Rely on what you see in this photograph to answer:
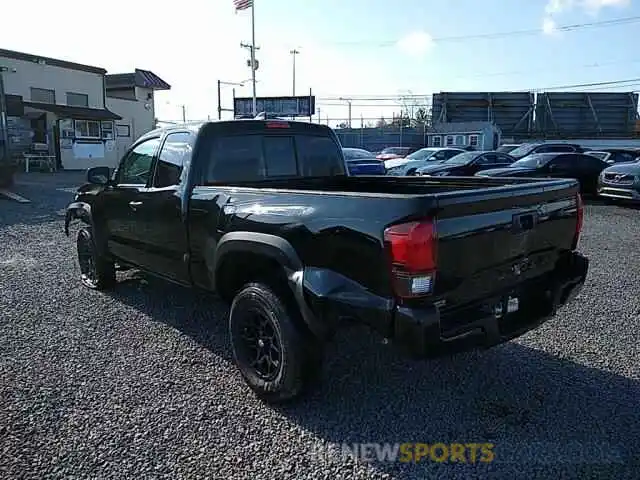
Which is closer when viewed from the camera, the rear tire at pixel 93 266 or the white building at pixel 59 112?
the rear tire at pixel 93 266

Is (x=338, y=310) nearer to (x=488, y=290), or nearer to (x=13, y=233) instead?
(x=488, y=290)

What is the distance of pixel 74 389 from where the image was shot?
11.8 ft

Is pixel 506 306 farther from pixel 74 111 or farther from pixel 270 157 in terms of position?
pixel 74 111

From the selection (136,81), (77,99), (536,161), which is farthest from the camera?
(136,81)

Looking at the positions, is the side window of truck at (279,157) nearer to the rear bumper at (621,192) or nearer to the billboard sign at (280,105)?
the rear bumper at (621,192)

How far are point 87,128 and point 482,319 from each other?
99.8ft

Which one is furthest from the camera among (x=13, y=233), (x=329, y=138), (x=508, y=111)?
(x=508, y=111)

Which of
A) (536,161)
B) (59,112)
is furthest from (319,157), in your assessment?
(59,112)

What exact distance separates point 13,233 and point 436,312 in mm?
9832

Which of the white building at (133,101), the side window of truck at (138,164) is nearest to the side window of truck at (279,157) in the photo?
the side window of truck at (138,164)

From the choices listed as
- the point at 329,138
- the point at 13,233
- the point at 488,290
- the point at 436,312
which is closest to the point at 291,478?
the point at 436,312

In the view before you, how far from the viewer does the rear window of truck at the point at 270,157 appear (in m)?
4.19

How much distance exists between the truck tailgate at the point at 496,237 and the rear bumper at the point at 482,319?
0.07 meters

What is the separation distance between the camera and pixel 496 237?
2.96 metres
